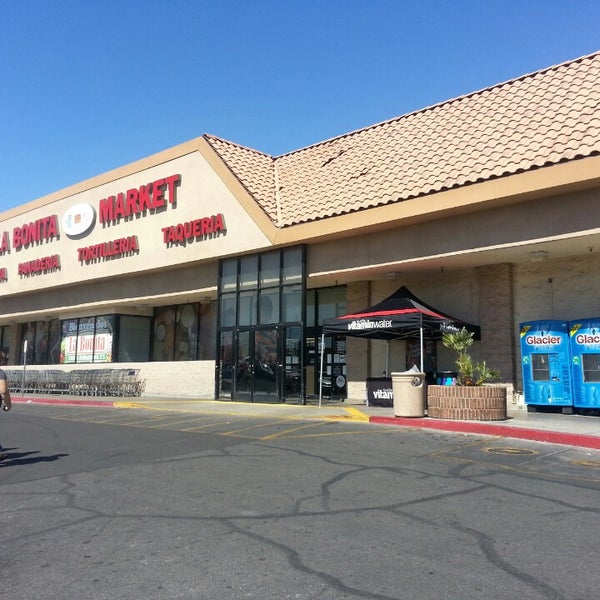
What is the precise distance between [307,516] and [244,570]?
1.43 metres

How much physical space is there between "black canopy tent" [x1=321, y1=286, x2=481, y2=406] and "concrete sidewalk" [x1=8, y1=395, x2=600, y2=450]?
7.10ft

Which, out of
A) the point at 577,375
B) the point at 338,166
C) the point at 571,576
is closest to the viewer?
the point at 571,576

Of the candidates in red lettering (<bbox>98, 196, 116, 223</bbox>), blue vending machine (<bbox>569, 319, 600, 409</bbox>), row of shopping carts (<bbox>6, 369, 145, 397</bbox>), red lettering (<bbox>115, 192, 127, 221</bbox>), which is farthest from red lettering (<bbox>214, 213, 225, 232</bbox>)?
blue vending machine (<bbox>569, 319, 600, 409</bbox>)

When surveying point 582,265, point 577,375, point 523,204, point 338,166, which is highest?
point 338,166

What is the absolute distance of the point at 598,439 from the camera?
9.91 metres

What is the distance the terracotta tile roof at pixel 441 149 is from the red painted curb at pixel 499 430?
20.1 ft

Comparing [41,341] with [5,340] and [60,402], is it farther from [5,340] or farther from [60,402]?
[60,402]

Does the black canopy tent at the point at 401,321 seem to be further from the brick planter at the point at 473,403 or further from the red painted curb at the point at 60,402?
the red painted curb at the point at 60,402

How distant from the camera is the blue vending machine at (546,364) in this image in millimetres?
14078

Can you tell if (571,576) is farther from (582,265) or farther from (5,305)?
(5,305)

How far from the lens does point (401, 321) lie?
1468cm

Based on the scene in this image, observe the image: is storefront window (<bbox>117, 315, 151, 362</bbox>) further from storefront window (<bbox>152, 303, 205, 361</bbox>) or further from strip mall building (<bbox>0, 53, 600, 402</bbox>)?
storefront window (<bbox>152, 303, 205, 361</bbox>)

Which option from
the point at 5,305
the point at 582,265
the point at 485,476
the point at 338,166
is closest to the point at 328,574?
the point at 485,476

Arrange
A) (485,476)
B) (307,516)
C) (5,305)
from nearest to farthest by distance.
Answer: (307,516)
(485,476)
(5,305)
